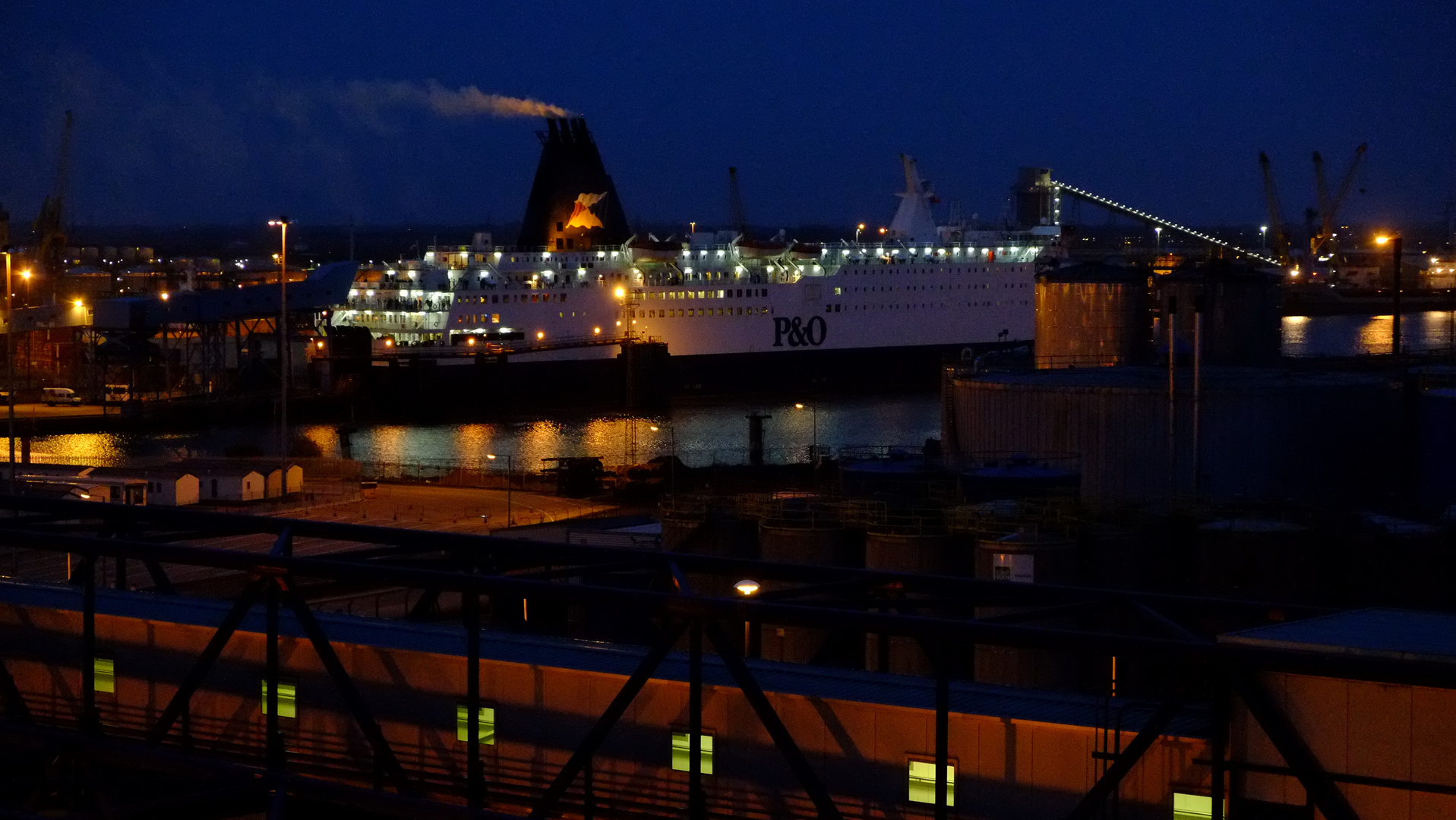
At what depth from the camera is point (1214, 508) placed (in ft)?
37.4

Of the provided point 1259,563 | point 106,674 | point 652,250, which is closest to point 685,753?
point 106,674

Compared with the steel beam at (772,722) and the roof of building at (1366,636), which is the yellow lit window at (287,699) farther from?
the roof of building at (1366,636)

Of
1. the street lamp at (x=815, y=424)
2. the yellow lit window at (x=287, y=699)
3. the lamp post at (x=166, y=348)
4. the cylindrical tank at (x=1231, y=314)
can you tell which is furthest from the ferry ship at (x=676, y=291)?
the yellow lit window at (x=287, y=699)

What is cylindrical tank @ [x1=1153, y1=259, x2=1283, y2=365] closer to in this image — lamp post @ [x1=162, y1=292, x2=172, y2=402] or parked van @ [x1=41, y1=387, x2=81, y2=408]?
lamp post @ [x1=162, y1=292, x2=172, y2=402]

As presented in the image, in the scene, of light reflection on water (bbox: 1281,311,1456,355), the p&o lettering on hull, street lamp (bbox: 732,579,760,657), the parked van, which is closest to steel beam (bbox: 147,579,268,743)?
street lamp (bbox: 732,579,760,657)

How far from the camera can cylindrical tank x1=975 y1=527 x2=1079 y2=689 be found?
9266 millimetres

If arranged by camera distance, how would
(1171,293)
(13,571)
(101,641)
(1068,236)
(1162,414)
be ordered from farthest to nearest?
(1068,236) < (1171,293) < (1162,414) < (13,571) < (101,641)


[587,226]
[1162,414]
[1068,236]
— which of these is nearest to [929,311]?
[587,226]

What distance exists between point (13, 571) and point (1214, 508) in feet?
28.8

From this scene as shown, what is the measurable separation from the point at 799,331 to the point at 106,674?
118 ft

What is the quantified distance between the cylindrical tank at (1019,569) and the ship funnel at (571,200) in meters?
33.9

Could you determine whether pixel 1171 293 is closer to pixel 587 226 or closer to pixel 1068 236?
pixel 587 226

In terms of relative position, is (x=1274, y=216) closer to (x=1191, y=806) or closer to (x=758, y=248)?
(x=758, y=248)

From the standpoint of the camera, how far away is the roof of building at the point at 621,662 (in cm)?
517
